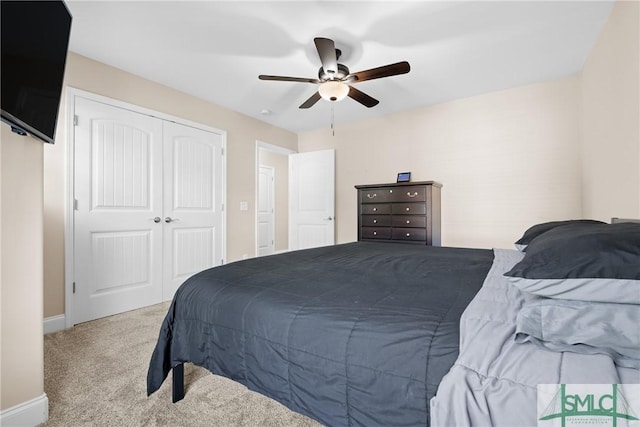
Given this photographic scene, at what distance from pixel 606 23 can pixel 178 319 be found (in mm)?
3487

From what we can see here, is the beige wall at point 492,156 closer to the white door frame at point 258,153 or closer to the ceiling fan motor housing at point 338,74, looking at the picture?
the white door frame at point 258,153

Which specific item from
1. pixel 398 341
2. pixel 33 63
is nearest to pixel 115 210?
pixel 33 63

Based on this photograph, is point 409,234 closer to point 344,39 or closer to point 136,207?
point 344,39

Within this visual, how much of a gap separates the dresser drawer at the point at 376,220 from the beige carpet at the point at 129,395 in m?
2.58

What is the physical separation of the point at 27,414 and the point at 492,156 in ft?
14.2

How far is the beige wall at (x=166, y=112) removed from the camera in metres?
2.44

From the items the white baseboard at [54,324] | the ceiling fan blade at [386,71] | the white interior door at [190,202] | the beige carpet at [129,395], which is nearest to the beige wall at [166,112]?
the white baseboard at [54,324]

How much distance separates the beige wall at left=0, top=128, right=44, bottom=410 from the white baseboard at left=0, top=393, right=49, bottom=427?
23mm

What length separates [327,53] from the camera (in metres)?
2.10

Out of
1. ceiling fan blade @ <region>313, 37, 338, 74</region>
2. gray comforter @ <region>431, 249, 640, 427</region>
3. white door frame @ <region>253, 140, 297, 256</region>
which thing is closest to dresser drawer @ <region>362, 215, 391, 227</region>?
white door frame @ <region>253, 140, 297, 256</region>

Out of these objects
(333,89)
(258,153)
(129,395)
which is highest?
(333,89)

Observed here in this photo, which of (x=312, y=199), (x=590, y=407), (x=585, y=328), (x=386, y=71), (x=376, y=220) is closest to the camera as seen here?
(x=590, y=407)

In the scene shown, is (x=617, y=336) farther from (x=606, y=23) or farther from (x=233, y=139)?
(x=233, y=139)

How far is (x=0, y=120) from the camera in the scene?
1156mm
